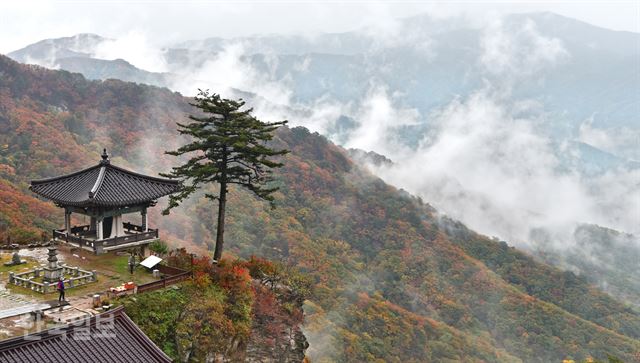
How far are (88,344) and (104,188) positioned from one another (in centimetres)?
1597

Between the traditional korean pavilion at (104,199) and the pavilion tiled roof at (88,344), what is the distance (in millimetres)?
13176

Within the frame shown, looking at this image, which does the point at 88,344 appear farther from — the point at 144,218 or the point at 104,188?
the point at 144,218

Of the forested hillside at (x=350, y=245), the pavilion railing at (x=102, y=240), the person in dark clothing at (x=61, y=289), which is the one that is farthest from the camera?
the forested hillside at (x=350, y=245)

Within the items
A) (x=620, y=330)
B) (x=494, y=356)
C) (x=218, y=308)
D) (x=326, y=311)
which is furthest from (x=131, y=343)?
(x=620, y=330)

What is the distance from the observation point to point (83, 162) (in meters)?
98.6

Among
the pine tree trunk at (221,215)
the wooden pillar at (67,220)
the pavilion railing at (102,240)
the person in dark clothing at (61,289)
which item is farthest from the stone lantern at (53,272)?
the pine tree trunk at (221,215)

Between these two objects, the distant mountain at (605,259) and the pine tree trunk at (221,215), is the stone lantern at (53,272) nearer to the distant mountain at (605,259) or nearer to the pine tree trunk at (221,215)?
the pine tree trunk at (221,215)

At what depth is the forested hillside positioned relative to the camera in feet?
281

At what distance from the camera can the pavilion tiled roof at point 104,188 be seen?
111 ft

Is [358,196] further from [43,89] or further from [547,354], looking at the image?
[43,89]

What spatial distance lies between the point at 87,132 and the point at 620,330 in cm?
11660

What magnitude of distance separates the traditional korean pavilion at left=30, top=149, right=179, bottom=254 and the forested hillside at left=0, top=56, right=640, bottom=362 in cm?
3120

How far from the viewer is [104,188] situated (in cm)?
3450

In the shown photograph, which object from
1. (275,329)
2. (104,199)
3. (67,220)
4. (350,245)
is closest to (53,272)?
(104,199)
